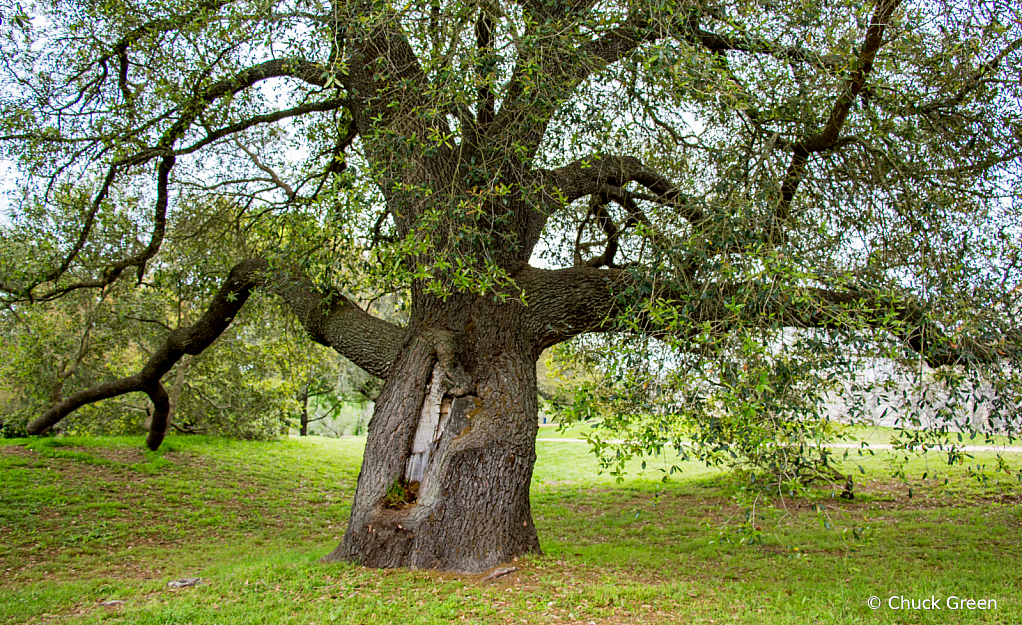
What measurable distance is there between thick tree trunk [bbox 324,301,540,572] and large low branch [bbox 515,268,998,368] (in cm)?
46

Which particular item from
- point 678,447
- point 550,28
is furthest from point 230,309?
point 678,447

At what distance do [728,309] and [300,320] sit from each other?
5.33 metres

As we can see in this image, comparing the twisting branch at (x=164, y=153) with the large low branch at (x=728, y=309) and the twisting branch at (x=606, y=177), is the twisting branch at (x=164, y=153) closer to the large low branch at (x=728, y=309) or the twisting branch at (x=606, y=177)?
the twisting branch at (x=606, y=177)

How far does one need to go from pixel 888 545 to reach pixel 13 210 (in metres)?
12.2

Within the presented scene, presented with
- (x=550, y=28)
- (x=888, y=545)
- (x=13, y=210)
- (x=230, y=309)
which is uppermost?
(x=550, y=28)

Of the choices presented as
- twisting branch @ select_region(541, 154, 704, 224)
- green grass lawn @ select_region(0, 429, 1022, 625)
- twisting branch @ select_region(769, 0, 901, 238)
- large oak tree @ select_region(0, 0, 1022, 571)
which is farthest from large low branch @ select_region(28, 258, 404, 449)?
twisting branch @ select_region(769, 0, 901, 238)

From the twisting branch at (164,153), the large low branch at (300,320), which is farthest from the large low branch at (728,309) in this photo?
the twisting branch at (164,153)

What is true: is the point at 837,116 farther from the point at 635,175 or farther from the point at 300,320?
the point at 300,320

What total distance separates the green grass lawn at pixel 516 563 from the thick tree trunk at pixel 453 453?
29 centimetres

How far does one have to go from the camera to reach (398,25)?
5527 mm

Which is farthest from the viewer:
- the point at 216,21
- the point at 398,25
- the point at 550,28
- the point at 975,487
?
the point at 975,487

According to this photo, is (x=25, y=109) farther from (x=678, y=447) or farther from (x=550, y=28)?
(x=678, y=447)

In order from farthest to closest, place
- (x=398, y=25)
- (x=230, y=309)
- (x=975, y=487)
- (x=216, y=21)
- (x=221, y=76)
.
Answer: (x=975, y=487)
(x=230, y=309)
(x=221, y=76)
(x=216, y=21)
(x=398, y=25)

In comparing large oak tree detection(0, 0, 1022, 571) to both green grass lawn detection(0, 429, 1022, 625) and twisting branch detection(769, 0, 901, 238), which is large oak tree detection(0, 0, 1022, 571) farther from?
green grass lawn detection(0, 429, 1022, 625)
